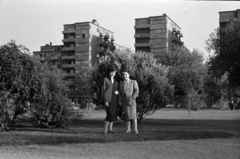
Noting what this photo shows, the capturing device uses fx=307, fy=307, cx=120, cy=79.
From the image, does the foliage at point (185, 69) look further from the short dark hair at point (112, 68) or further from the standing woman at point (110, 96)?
the standing woman at point (110, 96)

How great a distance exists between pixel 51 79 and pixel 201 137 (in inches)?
308

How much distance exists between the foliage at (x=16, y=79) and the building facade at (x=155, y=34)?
8501 centimetres

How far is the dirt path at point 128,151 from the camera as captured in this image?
7.64m

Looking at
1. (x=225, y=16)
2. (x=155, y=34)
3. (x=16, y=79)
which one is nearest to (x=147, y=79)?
(x=16, y=79)

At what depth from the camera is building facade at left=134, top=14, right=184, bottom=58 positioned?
325 feet

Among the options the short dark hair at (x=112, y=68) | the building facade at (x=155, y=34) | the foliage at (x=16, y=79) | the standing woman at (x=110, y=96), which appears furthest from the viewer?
the building facade at (x=155, y=34)

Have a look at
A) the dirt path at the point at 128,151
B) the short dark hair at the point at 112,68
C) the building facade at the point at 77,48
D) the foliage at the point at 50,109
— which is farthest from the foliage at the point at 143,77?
the building facade at the point at 77,48

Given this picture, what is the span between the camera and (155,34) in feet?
331

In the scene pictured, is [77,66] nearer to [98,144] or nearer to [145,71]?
[145,71]

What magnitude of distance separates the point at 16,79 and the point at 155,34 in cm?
9112

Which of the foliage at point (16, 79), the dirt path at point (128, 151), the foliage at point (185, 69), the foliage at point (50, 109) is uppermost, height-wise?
the foliage at point (185, 69)

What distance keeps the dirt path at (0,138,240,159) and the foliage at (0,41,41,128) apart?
12.2 feet

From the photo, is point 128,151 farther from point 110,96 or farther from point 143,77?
point 143,77

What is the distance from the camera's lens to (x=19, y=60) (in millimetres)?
12641
